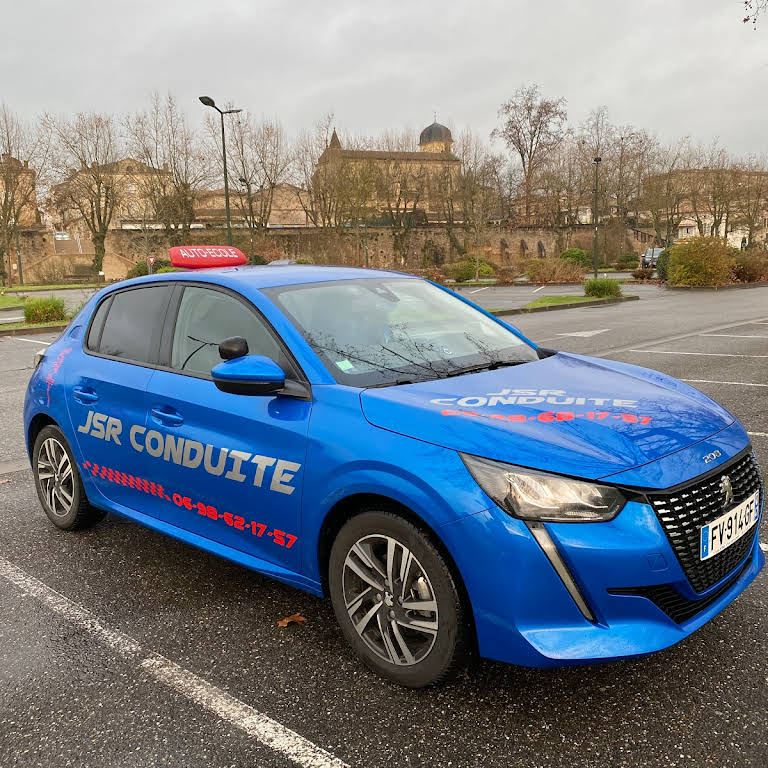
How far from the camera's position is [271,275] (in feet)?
11.4

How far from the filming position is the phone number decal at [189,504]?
2871mm

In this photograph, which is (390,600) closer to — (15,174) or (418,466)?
(418,466)

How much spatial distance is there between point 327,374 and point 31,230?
3106 inches

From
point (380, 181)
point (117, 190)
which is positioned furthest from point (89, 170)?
point (380, 181)

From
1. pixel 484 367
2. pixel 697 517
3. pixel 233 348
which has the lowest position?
pixel 697 517

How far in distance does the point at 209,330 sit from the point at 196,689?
159 centimetres

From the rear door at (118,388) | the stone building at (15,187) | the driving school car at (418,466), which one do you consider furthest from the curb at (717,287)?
the stone building at (15,187)

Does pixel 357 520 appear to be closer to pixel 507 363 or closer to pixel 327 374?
pixel 327 374

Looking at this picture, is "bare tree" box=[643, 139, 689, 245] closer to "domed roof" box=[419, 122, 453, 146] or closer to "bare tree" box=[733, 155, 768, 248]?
"bare tree" box=[733, 155, 768, 248]

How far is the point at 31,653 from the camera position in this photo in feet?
9.68

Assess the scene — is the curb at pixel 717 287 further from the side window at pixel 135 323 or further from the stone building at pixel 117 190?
the stone building at pixel 117 190

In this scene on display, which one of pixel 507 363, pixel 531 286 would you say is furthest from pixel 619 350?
pixel 531 286

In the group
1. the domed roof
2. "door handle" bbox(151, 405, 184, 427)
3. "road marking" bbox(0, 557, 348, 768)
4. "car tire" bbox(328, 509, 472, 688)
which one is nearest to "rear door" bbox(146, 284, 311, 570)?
"door handle" bbox(151, 405, 184, 427)

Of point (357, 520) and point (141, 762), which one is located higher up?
point (357, 520)
